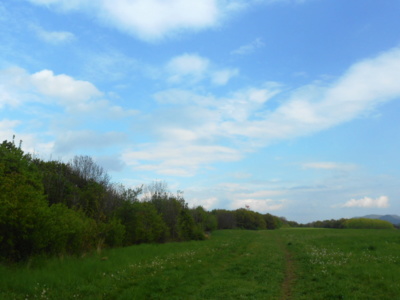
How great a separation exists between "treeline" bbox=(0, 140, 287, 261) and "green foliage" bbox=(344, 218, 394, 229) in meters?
88.8

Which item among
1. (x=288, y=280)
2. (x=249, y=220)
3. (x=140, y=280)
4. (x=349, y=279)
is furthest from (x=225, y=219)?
(x=349, y=279)

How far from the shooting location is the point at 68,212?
1848 cm

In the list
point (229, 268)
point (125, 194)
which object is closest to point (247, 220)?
point (125, 194)

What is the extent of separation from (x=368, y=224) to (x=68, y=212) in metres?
120

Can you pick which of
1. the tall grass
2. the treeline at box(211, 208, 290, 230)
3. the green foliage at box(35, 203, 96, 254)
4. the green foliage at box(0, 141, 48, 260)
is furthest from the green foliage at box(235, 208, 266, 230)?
the green foliage at box(0, 141, 48, 260)

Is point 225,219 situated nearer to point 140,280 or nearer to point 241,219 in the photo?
point 241,219

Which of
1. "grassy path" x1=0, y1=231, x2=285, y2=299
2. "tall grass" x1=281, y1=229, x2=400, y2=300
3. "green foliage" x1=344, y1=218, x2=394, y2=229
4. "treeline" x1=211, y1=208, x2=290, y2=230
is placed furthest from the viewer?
"treeline" x1=211, y1=208, x2=290, y2=230

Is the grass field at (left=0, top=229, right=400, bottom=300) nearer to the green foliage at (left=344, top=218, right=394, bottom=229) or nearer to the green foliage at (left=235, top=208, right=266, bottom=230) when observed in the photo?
the green foliage at (left=344, top=218, right=394, bottom=229)

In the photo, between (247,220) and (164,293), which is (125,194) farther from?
(247,220)

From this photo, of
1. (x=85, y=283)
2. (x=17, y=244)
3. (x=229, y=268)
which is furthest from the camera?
(x=229, y=268)

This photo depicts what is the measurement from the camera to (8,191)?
13.9 meters

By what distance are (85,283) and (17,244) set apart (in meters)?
5.23

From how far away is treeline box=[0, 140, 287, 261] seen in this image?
14.1 metres

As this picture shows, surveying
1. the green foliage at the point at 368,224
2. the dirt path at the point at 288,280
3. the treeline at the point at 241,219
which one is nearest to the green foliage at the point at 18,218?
the dirt path at the point at 288,280
